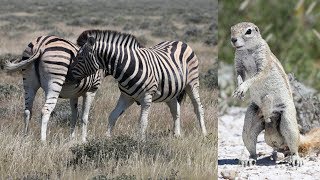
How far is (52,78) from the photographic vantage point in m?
4.12

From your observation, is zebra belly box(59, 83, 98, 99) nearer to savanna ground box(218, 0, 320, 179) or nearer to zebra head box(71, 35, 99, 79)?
zebra head box(71, 35, 99, 79)

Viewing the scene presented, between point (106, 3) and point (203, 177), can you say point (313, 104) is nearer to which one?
point (203, 177)

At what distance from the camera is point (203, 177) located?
371 cm

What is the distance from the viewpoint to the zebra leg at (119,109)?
407 centimetres

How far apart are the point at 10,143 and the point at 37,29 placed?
3.25 meters

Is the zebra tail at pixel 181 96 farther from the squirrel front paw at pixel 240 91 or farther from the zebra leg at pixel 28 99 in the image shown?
the squirrel front paw at pixel 240 91

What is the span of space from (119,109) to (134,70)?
244mm

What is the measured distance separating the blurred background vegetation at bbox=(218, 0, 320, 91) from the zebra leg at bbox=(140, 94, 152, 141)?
4.28ft

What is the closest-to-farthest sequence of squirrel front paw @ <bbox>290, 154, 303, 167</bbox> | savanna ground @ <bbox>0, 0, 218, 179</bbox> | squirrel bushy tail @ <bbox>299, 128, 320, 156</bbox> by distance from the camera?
1. savanna ground @ <bbox>0, 0, 218, 179</bbox>
2. squirrel front paw @ <bbox>290, 154, 303, 167</bbox>
3. squirrel bushy tail @ <bbox>299, 128, 320, 156</bbox>

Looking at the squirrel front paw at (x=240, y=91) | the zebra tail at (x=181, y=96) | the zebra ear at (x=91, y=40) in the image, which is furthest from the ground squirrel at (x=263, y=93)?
the zebra tail at (x=181, y=96)

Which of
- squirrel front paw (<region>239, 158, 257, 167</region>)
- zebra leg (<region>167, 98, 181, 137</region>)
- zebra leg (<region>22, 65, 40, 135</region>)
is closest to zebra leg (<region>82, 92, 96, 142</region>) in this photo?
zebra leg (<region>22, 65, 40, 135</region>)

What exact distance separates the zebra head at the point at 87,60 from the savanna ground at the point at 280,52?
98 cm

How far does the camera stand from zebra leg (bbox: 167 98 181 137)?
4.31 meters

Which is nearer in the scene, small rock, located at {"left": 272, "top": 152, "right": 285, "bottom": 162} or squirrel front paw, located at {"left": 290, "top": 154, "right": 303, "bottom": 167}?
squirrel front paw, located at {"left": 290, "top": 154, "right": 303, "bottom": 167}
